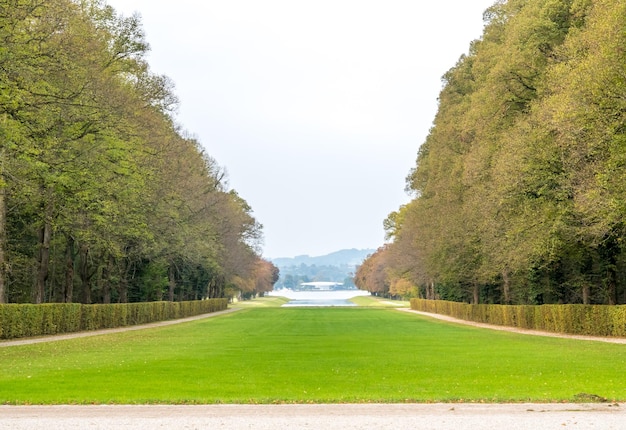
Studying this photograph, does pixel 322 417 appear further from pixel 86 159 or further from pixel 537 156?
pixel 86 159

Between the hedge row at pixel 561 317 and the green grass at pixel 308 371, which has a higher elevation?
the hedge row at pixel 561 317

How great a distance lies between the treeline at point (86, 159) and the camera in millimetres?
26781

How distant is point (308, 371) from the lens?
18203 mm

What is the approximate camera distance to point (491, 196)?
3534 centimetres

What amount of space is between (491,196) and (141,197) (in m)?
20.9

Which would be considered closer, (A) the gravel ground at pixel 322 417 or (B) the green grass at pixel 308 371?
(A) the gravel ground at pixel 322 417

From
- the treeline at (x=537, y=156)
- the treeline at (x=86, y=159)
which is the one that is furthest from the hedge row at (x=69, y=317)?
the treeline at (x=537, y=156)

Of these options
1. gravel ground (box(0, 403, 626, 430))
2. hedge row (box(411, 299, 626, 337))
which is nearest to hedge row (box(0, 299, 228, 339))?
gravel ground (box(0, 403, 626, 430))

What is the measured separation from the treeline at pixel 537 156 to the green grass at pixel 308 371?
5780 mm

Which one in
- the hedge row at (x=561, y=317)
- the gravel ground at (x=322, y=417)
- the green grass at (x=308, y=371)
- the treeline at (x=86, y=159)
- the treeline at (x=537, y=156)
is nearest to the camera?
the gravel ground at (x=322, y=417)

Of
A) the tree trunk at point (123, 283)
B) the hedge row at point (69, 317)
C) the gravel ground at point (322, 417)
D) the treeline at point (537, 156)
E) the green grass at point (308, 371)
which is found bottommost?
the green grass at point (308, 371)

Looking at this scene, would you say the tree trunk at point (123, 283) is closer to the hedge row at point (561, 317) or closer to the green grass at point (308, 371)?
the green grass at point (308, 371)

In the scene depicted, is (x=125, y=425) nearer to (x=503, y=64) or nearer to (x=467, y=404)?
(x=467, y=404)

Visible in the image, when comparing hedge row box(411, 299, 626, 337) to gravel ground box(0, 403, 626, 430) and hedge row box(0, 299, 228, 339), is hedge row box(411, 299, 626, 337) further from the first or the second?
hedge row box(0, 299, 228, 339)
